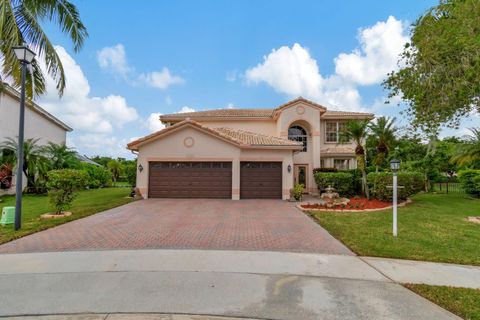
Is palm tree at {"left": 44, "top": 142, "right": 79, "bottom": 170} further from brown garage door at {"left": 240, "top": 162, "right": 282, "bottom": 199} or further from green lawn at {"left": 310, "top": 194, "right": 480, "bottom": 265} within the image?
green lawn at {"left": 310, "top": 194, "right": 480, "bottom": 265}

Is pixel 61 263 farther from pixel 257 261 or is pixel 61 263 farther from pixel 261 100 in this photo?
pixel 261 100

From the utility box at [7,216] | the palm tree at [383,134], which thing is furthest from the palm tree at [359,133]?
the utility box at [7,216]

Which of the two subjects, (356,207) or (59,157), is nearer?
(356,207)

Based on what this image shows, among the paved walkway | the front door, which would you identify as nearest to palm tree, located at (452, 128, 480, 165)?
the front door

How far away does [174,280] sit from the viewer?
4.76 metres

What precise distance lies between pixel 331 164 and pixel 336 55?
8970 millimetres

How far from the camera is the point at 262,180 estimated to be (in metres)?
18.2

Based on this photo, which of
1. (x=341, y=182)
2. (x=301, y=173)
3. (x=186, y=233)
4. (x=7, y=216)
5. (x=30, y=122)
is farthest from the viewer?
(x=301, y=173)

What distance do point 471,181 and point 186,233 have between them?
2077 centimetres

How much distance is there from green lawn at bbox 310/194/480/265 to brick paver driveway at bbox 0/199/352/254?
76cm

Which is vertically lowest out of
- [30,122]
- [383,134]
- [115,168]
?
[115,168]

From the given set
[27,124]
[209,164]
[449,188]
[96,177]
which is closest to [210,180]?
[209,164]

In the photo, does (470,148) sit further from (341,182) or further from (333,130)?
Result: (333,130)

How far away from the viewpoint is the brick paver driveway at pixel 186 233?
7.04 m
